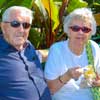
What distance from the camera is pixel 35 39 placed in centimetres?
577

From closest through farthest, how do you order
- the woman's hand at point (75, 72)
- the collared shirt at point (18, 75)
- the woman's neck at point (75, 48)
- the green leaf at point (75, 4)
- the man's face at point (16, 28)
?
the woman's hand at point (75, 72), the collared shirt at point (18, 75), the man's face at point (16, 28), the woman's neck at point (75, 48), the green leaf at point (75, 4)

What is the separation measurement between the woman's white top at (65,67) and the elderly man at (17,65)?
0.14 metres

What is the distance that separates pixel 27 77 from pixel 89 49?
77cm

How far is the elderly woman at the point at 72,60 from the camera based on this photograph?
4.11 meters

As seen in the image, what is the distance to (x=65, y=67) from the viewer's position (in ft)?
13.8

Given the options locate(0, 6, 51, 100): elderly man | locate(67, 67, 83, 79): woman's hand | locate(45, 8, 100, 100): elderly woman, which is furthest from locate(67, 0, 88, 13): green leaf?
locate(67, 67, 83, 79): woman's hand

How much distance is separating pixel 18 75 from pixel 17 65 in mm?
107

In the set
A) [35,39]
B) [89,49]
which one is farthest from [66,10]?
[89,49]

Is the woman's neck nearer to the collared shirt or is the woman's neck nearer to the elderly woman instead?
the elderly woman

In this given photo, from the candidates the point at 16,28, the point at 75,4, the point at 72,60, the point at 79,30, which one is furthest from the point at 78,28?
the point at 75,4

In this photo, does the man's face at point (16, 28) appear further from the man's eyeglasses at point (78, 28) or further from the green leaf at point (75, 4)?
the green leaf at point (75, 4)

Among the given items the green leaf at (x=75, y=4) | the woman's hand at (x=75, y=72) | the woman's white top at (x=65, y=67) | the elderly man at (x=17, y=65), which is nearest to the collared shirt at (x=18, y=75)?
the elderly man at (x=17, y=65)

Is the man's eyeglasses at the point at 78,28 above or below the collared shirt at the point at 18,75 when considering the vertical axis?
above

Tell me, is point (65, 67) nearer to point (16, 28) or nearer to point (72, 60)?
point (72, 60)
